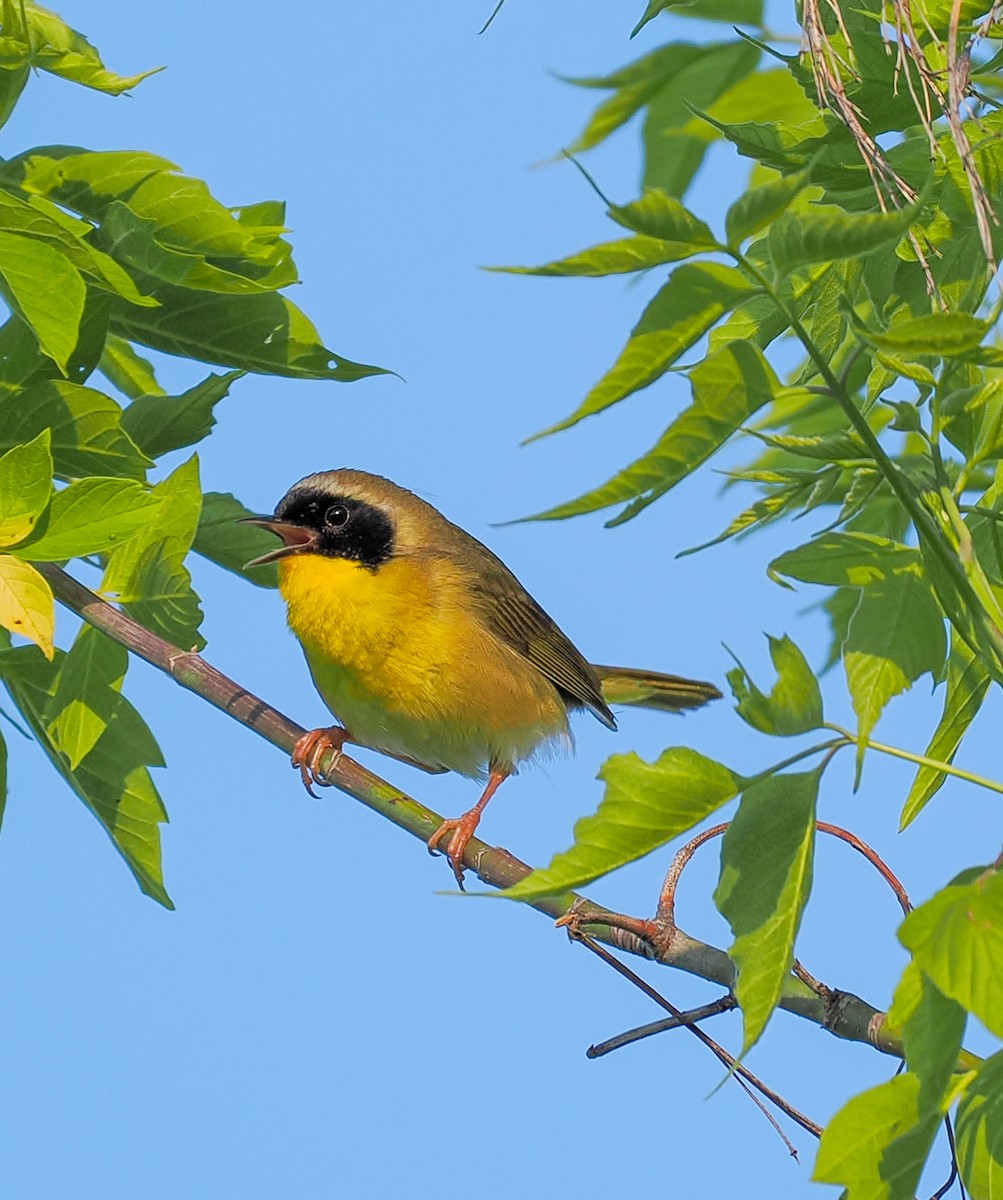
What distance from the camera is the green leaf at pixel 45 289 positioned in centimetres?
216

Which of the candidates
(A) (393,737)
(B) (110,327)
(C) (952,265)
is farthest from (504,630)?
(C) (952,265)

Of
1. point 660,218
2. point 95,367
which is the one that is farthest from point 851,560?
point 95,367

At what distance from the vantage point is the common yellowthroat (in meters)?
4.39

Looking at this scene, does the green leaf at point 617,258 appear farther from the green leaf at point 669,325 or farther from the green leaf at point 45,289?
the green leaf at point 45,289

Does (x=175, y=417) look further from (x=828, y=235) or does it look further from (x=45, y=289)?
(x=828, y=235)

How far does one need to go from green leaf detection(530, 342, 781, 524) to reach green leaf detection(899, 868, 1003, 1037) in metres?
0.53

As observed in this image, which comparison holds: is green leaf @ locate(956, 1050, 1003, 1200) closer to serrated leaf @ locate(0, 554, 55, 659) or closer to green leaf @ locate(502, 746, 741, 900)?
green leaf @ locate(502, 746, 741, 900)

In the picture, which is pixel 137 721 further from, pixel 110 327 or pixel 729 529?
pixel 729 529

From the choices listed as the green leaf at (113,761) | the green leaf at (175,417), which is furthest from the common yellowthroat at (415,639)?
the green leaf at (113,761)

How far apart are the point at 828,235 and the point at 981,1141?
1056 mm

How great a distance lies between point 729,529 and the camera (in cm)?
191

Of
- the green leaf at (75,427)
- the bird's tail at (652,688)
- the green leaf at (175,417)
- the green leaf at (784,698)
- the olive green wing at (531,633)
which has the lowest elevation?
the green leaf at (784,698)

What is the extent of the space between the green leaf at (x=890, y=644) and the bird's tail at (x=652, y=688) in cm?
382

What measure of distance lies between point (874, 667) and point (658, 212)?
2.22ft
